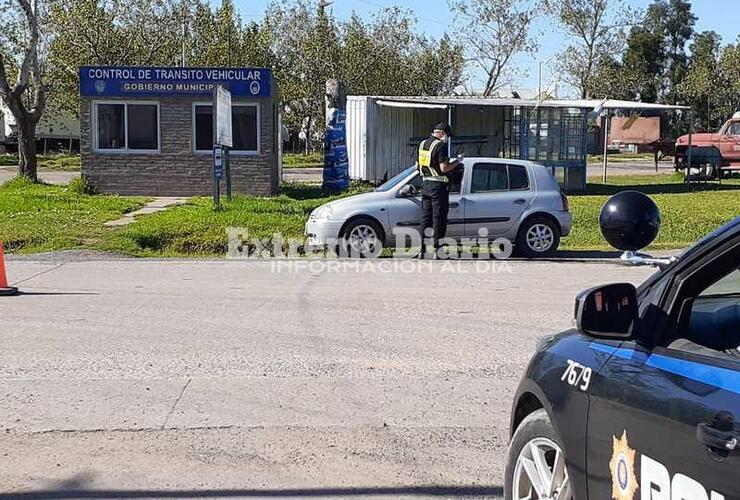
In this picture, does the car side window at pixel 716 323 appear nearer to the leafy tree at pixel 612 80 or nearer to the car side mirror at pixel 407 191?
the car side mirror at pixel 407 191

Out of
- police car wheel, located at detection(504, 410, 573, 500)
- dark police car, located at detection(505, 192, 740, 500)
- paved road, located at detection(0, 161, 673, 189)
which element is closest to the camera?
dark police car, located at detection(505, 192, 740, 500)

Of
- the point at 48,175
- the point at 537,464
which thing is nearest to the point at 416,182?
the point at 537,464

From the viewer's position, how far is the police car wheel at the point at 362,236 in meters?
14.8

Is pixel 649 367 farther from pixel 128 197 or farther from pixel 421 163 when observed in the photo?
pixel 128 197

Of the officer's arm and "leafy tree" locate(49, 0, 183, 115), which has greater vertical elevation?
"leafy tree" locate(49, 0, 183, 115)

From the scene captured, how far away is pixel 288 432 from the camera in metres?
5.75

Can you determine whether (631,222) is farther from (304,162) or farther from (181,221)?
(304,162)

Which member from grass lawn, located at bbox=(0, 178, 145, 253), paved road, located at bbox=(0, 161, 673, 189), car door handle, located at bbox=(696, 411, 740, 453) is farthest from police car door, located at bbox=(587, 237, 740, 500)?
paved road, located at bbox=(0, 161, 673, 189)

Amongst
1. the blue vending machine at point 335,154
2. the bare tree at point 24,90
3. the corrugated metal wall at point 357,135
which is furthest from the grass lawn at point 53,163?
the blue vending machine at point 335,154

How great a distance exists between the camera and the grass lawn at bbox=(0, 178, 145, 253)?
53.9 ft

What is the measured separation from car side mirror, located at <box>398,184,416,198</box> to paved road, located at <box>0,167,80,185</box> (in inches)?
794

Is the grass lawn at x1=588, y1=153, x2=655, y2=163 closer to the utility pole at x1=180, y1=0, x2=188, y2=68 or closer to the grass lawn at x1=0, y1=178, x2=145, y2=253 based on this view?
the utility pole at x1=180, y1=0, x2=188, y2=68

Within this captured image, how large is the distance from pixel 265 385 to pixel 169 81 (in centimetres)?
1878

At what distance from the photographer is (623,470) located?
2979 mm
